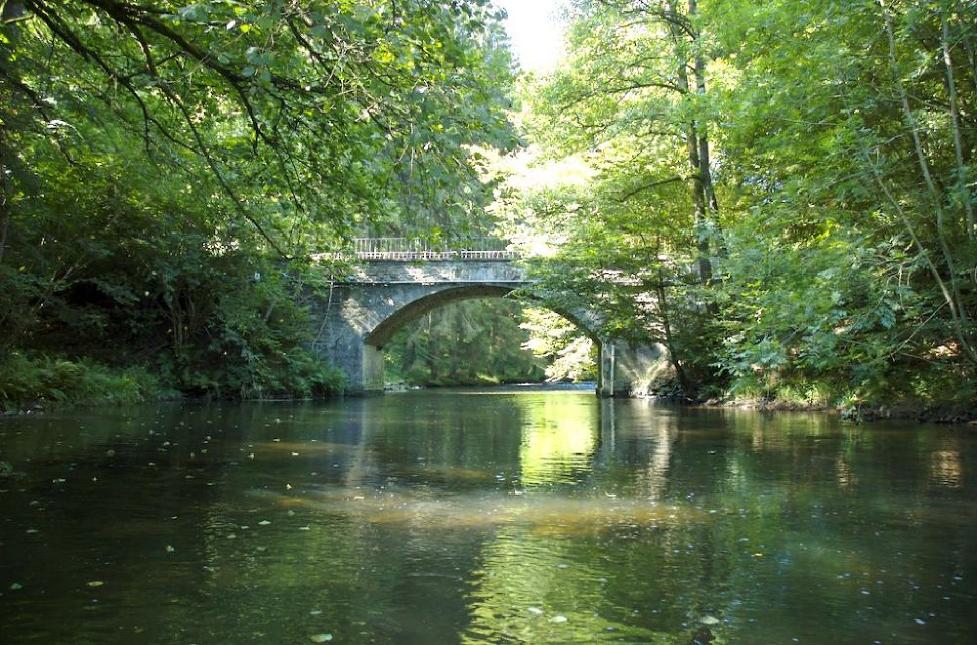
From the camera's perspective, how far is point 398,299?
1063 inches

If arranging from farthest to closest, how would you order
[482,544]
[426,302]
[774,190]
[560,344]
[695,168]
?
[560,344] < [426,302] < [695,168] < [774,190] < [482,544]

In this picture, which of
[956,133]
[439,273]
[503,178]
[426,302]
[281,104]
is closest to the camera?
[503,178]

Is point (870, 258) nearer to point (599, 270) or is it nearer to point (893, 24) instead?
point (893, 24)

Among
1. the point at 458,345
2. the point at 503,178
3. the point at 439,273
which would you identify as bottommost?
the point at 503,178

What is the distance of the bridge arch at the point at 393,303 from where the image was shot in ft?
82.8

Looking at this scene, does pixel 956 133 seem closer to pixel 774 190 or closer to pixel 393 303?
pixel 774 190

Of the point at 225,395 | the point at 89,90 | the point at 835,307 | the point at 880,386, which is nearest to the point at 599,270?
the point at 880,386

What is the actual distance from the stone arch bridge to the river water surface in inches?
629

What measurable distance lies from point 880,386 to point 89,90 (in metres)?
12.2

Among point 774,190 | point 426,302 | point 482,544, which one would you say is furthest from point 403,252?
point 482,544

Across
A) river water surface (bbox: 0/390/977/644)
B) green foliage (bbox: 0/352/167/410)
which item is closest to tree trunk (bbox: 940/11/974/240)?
Result: river water surface (bbox: 0/390/977/644)

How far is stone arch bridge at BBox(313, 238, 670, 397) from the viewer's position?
25203 millimetres

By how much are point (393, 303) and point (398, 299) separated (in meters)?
0.20

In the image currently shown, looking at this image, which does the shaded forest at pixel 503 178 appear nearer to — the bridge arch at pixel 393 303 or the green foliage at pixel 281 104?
the green foliage at pixel 281 104
